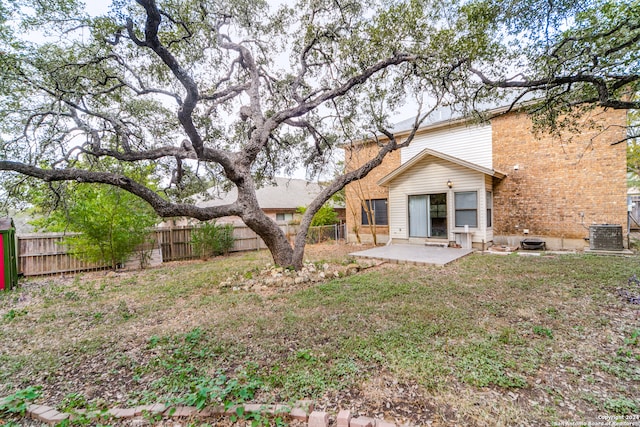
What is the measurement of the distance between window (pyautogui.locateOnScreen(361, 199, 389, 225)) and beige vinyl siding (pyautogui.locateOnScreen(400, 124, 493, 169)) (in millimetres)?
3251

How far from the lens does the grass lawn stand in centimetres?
217

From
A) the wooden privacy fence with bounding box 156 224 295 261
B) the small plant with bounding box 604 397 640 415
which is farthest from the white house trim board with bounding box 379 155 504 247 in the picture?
the small plant with bounding box 604 397 640 415

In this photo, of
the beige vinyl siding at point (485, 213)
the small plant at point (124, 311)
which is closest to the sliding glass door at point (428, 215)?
the beige vinyl siding at point (485, 213)

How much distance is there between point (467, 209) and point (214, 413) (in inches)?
396

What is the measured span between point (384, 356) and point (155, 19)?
15.8 feet

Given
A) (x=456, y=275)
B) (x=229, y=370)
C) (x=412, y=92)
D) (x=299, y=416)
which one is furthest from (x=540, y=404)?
(x=412, y=92)

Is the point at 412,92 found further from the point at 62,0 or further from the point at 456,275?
the point at 62,0

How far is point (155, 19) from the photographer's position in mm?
3164

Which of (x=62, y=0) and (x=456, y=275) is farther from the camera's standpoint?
(x=456, y=275)

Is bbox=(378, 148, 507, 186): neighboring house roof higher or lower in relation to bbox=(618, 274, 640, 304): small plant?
higher

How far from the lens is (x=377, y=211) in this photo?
12969mm

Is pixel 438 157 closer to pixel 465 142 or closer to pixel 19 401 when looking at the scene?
pixel 465 142

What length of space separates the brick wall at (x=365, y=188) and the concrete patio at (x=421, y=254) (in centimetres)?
295

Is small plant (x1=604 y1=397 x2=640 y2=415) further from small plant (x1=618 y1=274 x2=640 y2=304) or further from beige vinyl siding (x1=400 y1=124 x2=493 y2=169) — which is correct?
beige vinyl siding (x1=400 y1=124 x2=493 y2=169)
